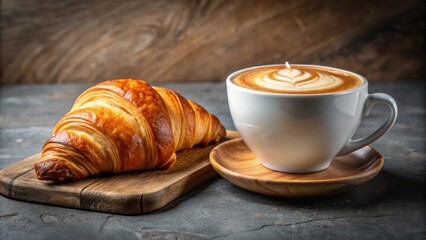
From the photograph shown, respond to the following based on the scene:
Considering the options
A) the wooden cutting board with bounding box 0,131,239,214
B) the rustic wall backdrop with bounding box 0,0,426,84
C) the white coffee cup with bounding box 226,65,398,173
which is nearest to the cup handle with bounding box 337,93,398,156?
Result: the white coffee cup with bounding box 226,65,398,173

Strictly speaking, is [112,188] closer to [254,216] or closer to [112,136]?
[112,136]

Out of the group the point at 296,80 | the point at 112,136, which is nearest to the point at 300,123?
the point at 296,80

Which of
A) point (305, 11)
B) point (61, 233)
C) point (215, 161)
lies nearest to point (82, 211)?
point (61, 233)

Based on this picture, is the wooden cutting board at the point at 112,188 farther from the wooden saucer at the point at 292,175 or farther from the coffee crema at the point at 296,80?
the coffee crema at the point at 296,80

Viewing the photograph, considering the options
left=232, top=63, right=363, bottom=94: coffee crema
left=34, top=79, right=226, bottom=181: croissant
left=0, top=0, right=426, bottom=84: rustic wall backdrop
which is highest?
left=232, top=63, right=363, bottom=94: coffee crema

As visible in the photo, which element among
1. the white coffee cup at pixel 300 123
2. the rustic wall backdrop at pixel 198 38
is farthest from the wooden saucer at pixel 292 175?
the rustic wall backdrop at pixel 198 38

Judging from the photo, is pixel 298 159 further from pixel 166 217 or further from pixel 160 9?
pixel 160 9

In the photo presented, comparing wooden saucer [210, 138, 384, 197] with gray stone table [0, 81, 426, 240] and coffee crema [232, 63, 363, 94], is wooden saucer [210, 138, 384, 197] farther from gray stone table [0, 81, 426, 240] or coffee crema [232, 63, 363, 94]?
coffee crema [232, 63, 363, 94]
